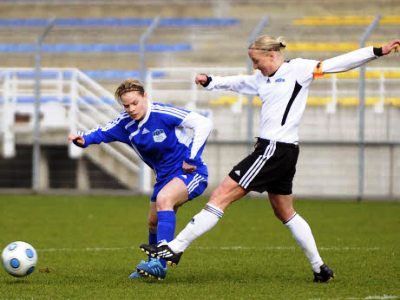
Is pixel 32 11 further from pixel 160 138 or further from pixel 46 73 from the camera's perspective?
pixel 160 138

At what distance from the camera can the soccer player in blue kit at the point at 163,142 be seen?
8.12 m

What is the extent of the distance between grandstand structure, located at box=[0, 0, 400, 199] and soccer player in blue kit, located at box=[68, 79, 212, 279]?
9.40 metres

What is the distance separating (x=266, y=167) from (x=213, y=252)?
2.83 metres

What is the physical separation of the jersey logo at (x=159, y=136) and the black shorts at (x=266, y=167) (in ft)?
2.35

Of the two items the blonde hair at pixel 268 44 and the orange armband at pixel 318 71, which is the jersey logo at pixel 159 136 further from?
the orange armband at pixel 318 71

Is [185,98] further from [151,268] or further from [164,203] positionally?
[151,268]

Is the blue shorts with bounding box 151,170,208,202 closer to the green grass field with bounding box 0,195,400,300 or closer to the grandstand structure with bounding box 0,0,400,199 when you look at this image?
the green grass field with bounding box 0,195,400,300

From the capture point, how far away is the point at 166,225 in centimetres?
802

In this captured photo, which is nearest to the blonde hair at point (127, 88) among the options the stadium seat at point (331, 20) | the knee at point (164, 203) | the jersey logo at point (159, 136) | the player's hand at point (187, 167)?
the jersey logo at point (159, 136)

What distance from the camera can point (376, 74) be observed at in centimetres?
1844

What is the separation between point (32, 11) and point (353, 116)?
9.43m

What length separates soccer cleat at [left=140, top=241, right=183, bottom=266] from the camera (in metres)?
7.65

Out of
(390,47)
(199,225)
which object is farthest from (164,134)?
(390,47)

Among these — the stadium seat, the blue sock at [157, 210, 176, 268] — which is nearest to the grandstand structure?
the stadium seat
